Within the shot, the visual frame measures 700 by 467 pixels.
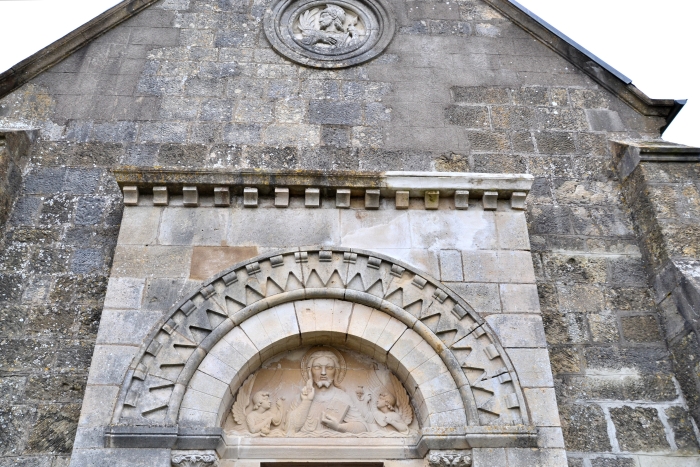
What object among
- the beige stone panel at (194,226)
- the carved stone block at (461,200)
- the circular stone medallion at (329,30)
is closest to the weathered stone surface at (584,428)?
the carved stone block at (461,200)

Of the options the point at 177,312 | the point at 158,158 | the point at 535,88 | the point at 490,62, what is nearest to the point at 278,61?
the point at 158,158

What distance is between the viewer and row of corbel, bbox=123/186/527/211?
623 cm

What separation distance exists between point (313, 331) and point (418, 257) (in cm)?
113

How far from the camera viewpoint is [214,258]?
19.7ft

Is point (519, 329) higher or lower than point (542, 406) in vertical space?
higher

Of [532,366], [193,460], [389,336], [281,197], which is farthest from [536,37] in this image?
[193,460]

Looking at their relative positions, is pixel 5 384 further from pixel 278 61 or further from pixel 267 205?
pixel 278 61

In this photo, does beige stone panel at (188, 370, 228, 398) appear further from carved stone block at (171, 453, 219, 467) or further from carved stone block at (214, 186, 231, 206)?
carved stone block at (214, 186, 231, 206)

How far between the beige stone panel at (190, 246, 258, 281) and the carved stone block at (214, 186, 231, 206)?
0.44 m

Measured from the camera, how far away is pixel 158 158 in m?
7.06

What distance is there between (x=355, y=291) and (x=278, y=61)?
10.6ft

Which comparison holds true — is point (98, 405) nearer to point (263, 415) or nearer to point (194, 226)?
point (263, 415)

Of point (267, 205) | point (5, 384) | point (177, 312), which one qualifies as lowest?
point (5, 384)

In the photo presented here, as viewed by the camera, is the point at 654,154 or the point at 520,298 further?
the point at 654,154
